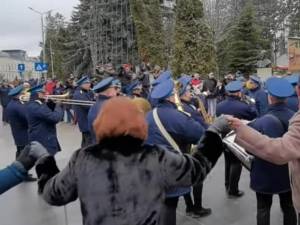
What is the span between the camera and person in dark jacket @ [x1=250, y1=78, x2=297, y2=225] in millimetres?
4812

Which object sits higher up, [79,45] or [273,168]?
[79,45]

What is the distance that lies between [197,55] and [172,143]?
60.2 ft

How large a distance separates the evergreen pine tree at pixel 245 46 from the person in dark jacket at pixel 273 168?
3241cm

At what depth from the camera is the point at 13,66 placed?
125312 millimetres

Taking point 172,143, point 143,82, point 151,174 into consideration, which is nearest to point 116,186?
point 151,174

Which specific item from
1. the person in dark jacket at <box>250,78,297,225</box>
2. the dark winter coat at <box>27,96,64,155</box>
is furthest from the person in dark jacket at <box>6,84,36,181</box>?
the person in dark jacket at <box>250,78,297,225</box>

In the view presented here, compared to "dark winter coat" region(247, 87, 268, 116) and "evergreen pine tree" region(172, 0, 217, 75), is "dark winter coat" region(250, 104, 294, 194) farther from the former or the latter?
"evergreen pine tree" region(172, 0, 217, 75)

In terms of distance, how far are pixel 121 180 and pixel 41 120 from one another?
16.8ft

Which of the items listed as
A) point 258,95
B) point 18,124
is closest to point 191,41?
point 258,95

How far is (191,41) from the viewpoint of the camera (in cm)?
2320

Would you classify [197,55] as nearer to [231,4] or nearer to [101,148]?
[101,148]

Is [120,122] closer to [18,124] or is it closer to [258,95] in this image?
[258,95]

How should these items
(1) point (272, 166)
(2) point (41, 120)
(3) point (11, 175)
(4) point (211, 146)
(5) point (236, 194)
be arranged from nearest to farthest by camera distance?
(3) point (11, 175) < (4) point (211, 146) < (1) point (272, 166) < (5) point (236, 194) < (2) point (41, 120)

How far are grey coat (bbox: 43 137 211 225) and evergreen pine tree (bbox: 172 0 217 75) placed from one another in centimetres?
2006
